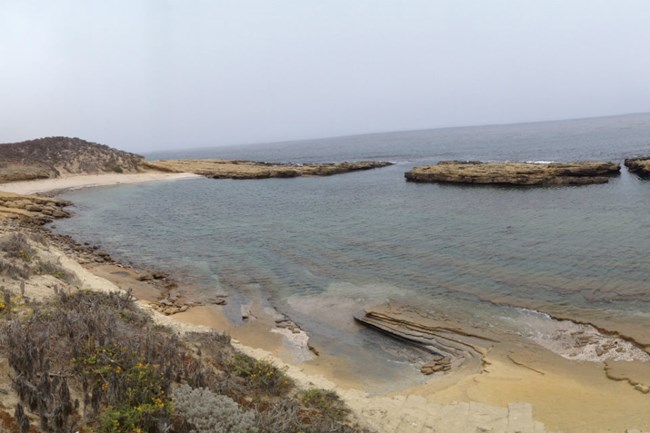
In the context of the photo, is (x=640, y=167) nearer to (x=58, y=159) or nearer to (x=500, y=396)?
(x=500, y=396)

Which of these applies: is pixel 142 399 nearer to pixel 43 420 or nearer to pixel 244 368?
pixel 43 420

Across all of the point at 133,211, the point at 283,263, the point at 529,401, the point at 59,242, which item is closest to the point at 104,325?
the point at 529,401

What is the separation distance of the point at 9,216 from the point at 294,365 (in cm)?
2597

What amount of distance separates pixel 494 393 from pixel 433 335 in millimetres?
3304

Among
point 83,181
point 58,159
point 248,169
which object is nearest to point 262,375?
point 83,181

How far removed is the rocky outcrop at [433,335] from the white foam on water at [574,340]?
145cm

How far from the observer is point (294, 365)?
11008 mm

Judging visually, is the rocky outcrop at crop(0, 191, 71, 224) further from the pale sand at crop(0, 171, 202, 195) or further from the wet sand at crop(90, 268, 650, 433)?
the wet sand at crop(90, 268, 650, 433)

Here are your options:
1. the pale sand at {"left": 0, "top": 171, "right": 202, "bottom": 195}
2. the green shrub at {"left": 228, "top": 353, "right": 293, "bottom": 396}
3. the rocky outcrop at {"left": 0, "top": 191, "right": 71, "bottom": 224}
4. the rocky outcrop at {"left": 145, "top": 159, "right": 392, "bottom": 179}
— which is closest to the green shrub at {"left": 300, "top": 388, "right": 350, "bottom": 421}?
the green shrub at {"left": 228, "top": 353, "right": 293, "bottom": 396}

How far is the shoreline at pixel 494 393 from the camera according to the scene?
8078 mm

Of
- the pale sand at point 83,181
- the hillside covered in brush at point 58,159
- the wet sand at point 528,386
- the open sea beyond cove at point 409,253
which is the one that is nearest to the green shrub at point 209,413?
the wet sand at point 528,386

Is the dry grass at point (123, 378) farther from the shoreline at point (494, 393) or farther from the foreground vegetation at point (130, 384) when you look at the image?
the shoreline at point (494, 393)

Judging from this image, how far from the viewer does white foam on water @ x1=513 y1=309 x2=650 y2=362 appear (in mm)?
11078

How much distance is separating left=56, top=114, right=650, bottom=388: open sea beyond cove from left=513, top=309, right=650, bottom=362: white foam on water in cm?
6
